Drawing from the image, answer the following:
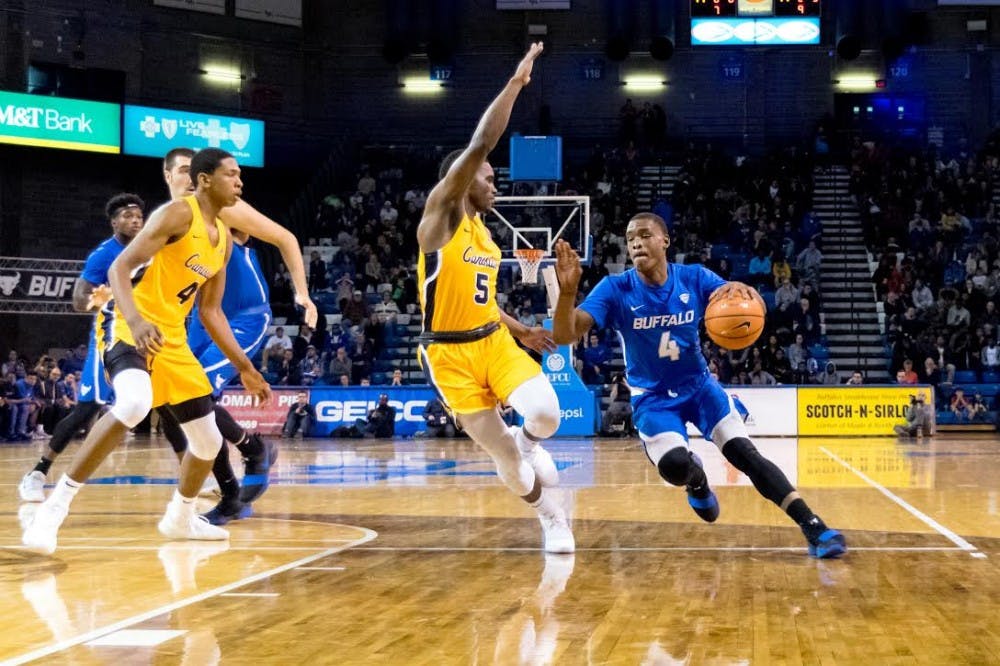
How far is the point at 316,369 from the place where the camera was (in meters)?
23.6

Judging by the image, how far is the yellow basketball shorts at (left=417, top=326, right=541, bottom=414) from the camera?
20.7 ft

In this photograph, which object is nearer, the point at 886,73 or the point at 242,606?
the point at 242,606

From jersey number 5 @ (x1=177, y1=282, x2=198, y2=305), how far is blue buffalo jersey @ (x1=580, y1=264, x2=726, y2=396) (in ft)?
7.09

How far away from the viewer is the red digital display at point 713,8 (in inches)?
986

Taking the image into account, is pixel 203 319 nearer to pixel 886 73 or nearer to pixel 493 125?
pixel 493 125

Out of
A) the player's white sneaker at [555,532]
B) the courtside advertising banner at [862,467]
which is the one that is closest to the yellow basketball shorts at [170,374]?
the player's white sneaker at [555,532]

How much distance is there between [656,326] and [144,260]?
2764 millimetres

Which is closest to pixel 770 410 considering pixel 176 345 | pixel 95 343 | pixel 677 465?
pixel 95 343

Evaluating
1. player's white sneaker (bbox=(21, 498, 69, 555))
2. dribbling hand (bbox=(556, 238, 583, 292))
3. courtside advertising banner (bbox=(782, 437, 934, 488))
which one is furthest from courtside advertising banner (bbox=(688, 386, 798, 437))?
player's white sneaker (bbox=(21, 498, 69, 555))

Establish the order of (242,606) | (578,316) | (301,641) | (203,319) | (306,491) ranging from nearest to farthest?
(301,641) → (242,606) → (578,316) → (203,319) → (306,491)

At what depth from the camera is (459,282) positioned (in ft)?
20.7

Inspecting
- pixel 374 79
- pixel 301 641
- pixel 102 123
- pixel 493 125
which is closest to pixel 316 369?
pixel 102 123

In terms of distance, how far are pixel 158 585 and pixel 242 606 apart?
74 centimetres

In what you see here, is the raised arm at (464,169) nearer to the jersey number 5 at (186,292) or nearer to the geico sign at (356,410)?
the jersey number 5 at (186,292)
